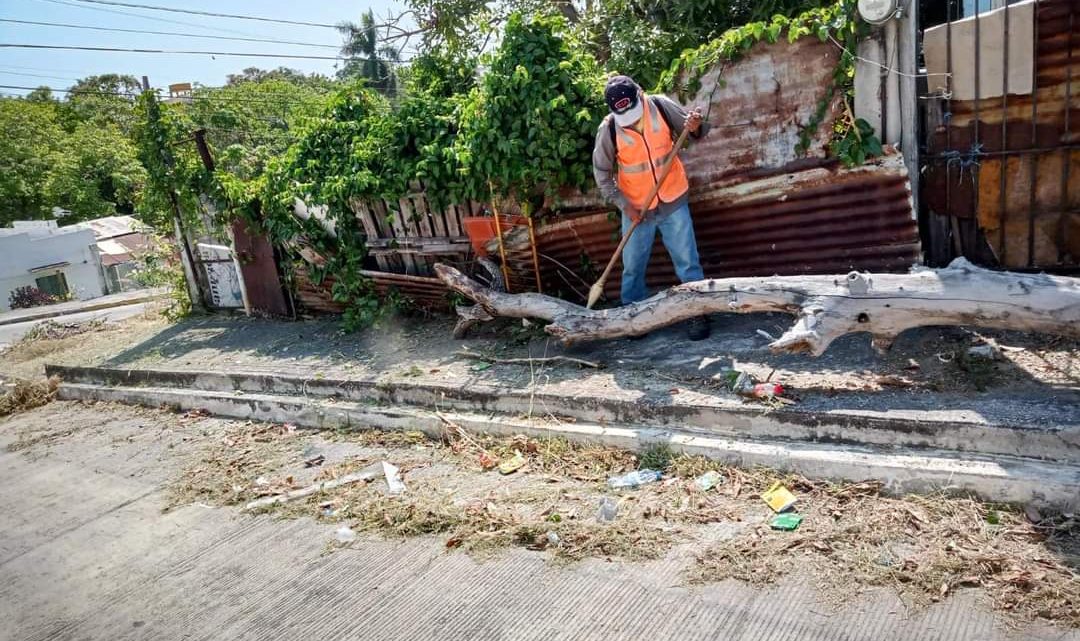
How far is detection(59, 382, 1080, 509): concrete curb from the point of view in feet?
9.18

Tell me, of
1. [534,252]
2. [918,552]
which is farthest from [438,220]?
[918,552]

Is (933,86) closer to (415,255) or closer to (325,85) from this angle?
(415,255)

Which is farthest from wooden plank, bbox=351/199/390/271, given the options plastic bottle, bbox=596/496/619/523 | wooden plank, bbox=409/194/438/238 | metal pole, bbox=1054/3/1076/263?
metal pole, bbox=1054/3/1076/263

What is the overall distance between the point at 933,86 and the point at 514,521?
3.82 meters

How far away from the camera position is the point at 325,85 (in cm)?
4897

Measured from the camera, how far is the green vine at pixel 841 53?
4.36 metres

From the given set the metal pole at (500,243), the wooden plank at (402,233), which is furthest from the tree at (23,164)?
the metal pole at (500,243)

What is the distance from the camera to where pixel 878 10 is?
421 centimetres

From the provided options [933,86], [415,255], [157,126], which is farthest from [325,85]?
[933,86]

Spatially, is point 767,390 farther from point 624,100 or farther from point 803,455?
point 624,100

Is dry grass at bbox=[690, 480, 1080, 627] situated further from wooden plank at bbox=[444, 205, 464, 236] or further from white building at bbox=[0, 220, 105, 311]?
white building at bbox=[0, 220, 105, 311]

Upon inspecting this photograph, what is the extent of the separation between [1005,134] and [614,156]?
2.49m

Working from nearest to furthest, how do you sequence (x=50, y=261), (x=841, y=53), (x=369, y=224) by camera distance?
(x=841, y=53)
(x=369, y=224)
(x=50, y=261)

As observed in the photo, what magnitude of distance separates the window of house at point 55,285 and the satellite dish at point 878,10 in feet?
108
